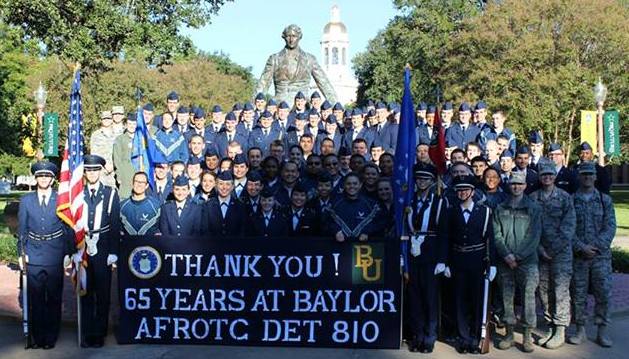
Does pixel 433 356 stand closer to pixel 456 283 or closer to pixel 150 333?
pixel 456 283

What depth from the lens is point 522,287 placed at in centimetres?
Result: 827

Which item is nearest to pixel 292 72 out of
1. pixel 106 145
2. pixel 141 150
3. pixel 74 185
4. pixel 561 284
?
pixel 106 145

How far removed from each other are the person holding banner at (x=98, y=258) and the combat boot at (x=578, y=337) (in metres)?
5.17

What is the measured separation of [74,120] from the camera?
28.3 ft

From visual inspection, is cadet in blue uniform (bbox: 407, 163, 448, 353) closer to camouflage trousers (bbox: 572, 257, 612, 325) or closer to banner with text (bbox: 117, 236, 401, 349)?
banner with text (bbox: 117, 236, 401, 349)

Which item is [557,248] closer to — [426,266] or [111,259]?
[426,266]

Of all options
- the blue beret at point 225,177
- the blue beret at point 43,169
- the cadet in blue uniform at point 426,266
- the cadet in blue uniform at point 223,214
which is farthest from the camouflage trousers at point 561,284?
the blue beret at point 43,169

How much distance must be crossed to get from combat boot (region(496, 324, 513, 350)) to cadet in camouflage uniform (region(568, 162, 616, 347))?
757 millimetres

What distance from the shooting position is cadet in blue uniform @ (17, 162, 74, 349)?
26.9 feet

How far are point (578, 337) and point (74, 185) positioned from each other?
5.84 m

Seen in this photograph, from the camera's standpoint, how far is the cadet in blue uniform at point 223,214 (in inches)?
342

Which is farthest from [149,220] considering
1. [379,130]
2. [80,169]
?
[379,130]

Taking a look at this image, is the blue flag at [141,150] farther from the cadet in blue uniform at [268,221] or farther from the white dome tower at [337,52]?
the white dome tower at [337,52]

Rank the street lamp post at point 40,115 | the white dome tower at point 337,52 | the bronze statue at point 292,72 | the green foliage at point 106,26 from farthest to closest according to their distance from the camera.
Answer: the white dome tower at point 337,52
the street lamp post at point 40,115
the green foliage at point 106,26
the bronze statue at point 292,72
